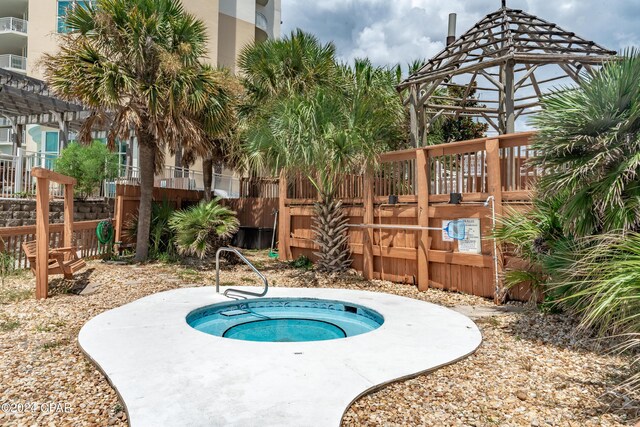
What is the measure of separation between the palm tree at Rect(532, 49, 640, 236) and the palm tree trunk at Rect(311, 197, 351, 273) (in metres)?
4.90

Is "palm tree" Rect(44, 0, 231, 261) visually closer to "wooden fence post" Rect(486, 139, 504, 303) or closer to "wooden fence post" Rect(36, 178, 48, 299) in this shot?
"wooden fence post" Rect(36, 178, 48, 299)

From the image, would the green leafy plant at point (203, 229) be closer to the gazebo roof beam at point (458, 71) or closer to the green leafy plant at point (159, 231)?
the green leafy plant at point (159, 231)

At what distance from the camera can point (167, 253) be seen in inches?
450

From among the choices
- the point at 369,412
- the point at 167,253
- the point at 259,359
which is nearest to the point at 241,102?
the point at 167,253

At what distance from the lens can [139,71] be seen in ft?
32.4

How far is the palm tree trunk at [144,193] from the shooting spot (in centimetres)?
1070

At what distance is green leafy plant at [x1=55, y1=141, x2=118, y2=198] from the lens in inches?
546

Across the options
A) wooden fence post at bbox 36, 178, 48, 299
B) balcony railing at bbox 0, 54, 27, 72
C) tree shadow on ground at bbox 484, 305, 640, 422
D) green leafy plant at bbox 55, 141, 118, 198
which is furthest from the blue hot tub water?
balcony railing at bbox 0, 54, 27, 72

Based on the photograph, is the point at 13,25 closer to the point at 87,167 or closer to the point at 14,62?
the point at 14,62

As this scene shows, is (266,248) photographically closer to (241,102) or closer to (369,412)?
(241,102)

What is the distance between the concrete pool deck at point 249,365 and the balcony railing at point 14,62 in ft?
87.0

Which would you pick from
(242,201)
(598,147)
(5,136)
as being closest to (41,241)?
(598,147)

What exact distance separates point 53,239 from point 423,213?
9.02 metres

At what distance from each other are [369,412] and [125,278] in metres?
7.04
